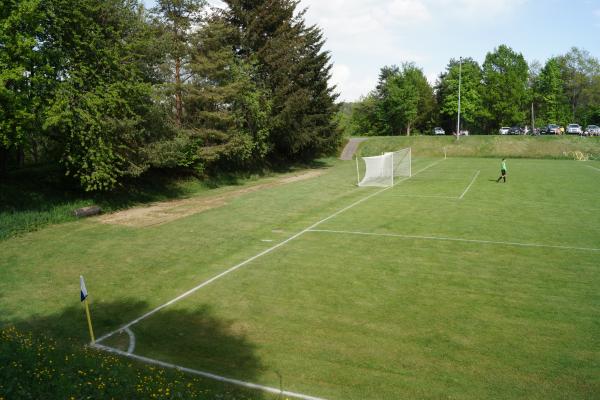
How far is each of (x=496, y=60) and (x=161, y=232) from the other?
267 feet

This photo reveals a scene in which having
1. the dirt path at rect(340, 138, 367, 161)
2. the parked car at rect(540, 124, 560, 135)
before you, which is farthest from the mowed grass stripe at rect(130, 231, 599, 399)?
the parked car at rect(540, 124, 560, 135)

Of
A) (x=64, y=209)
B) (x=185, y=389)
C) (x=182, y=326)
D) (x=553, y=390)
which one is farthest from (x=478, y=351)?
(x=64, y=209)

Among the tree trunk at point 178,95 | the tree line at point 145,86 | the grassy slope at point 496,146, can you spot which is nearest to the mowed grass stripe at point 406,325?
the tree line at point 145,86

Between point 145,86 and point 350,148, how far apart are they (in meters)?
45.8

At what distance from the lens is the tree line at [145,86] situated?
2072 centimetres

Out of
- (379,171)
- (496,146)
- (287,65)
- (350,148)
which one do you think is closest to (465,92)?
(496,146)

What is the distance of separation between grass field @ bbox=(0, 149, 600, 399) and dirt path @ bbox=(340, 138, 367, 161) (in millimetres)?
39823

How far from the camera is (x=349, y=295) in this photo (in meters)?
12.9

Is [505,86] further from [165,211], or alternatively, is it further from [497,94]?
[165,211]

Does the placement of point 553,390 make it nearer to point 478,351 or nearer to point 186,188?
point 478,351

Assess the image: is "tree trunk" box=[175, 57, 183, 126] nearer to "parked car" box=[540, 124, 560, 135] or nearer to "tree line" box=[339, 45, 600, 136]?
"tree line" box=[339, 45, 600, 136]

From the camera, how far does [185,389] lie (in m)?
7.28

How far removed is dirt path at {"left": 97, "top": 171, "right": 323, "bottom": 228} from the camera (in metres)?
22.9

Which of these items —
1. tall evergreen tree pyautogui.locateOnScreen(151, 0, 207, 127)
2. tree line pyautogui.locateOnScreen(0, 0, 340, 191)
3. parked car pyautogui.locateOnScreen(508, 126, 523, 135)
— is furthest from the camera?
parked car pyautogui.locateOnScreen(508, 126, 523, 135)
